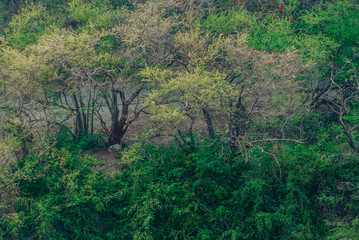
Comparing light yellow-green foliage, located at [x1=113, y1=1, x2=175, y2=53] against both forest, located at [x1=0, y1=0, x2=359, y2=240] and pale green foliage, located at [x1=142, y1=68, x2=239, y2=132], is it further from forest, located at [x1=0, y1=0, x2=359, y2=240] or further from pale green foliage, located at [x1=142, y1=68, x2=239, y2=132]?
pale green foliage, located at [x1=142, y1=68, x2=239, y2=132]

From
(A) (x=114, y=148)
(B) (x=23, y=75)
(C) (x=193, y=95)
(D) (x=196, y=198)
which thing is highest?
(B) (x=23, y=75)

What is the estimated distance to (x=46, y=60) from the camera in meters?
14.4

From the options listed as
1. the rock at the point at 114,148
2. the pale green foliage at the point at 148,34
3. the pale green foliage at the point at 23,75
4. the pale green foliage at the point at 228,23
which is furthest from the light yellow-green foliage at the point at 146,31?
the rock at the point at 114,148

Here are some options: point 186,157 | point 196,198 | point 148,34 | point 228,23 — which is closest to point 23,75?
point 148,34

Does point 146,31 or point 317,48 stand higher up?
point 146,31

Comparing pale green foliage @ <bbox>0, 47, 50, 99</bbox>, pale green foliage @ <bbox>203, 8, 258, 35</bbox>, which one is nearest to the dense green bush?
pale green foliage @ <bbox>0, 47, 50, 99</bbox>

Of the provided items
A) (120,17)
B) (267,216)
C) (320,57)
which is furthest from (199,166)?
(120,17)

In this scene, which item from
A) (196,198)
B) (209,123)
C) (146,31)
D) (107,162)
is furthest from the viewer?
(107,162)

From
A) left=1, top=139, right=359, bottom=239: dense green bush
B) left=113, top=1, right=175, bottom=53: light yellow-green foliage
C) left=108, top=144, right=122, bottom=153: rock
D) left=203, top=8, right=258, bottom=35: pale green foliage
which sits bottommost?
left=108, top=144, right=122, bottom=153: rock

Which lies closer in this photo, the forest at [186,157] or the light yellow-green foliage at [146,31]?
the forest at [186,157]

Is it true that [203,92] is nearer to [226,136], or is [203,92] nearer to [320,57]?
[226,136]

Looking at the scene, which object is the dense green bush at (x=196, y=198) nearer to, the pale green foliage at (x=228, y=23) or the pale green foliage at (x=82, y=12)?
the pale green foliage at (x=228, y=23)

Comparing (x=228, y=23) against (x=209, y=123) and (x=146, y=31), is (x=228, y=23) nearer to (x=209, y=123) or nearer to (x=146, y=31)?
(x=146, y=31)

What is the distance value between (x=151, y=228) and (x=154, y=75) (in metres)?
5.81
